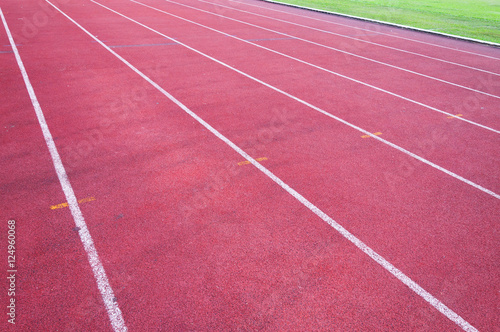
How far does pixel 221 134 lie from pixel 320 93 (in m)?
3.74

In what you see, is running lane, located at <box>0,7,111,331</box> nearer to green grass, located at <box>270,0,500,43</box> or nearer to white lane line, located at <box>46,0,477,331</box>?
white lane line, located at <box>46,0,477,331</box>

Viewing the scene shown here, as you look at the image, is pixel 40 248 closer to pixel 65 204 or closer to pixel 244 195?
pixel 65 204

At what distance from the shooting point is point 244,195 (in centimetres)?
518

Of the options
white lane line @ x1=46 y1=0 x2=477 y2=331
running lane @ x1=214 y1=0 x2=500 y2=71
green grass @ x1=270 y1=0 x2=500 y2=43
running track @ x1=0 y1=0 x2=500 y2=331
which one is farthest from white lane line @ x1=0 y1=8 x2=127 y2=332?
green grass @ x1=270 y1=0 x2=500 y2=43

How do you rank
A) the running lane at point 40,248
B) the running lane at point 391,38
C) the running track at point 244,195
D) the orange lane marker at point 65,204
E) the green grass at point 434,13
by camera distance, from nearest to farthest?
1. the running lane at point 40,248
2. the running track at point 244,195
3. the orange lane marker at point 65,204
4. the running lane at point 391,38
5. the green grass at point 434,13

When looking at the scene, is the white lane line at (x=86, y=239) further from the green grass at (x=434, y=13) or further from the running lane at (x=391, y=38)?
the green grass at (x=434, y=13)

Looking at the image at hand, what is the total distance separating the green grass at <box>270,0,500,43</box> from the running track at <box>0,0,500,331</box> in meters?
10.2

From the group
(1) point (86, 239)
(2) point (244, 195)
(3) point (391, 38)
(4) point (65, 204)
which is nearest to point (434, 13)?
(3) point (391, 38)

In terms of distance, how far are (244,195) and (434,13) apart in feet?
84.4

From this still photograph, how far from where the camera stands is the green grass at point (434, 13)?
19317mm

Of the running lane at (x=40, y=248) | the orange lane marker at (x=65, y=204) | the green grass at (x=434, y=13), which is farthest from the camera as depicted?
the green grass at (x=434, y=13)

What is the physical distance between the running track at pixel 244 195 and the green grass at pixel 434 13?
1016cm

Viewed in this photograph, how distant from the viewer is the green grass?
1932 centimetres

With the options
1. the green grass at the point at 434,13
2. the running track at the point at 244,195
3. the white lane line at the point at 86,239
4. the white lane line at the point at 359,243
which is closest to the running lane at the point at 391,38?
the green grass at the point at 434,13
